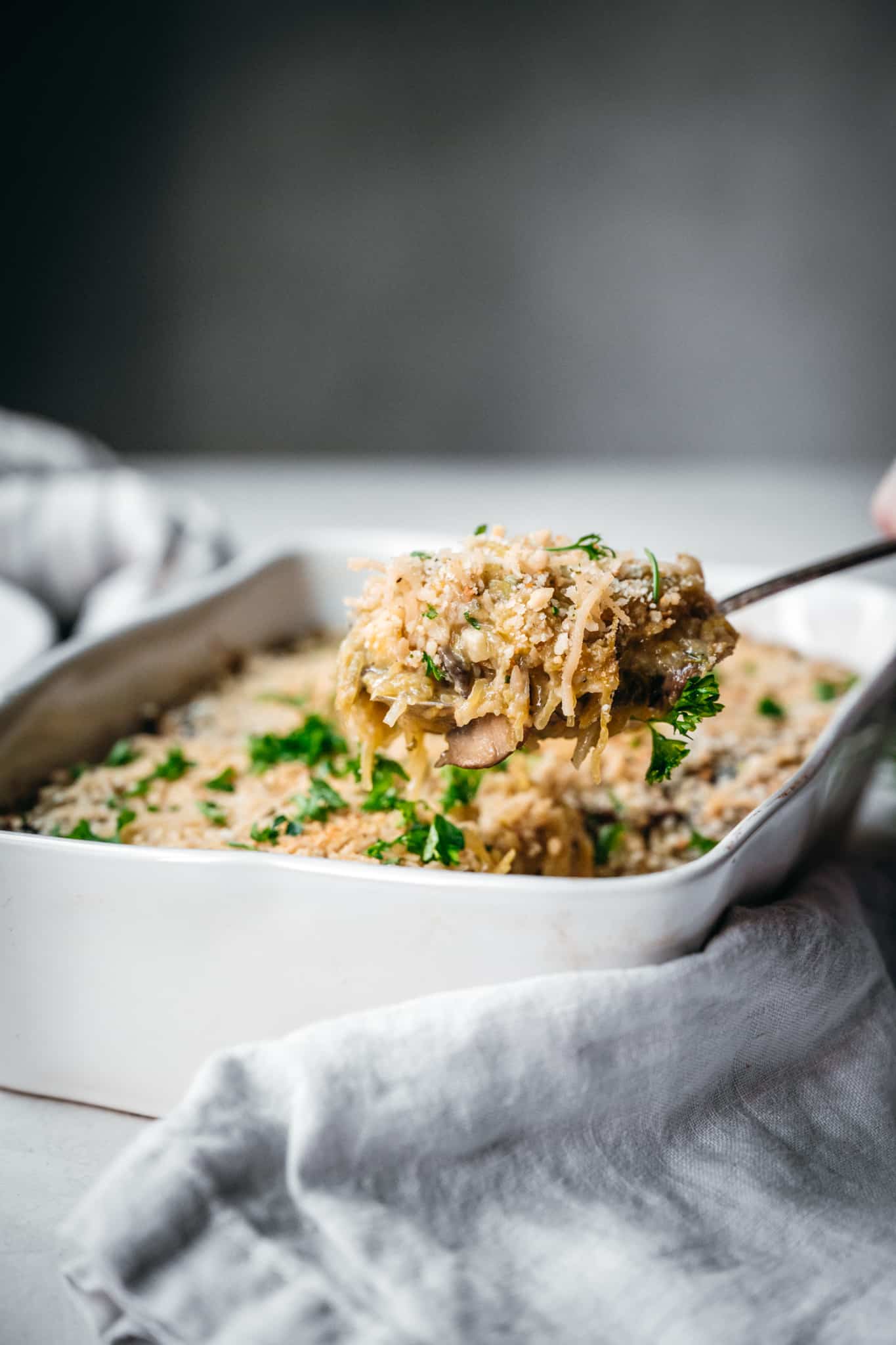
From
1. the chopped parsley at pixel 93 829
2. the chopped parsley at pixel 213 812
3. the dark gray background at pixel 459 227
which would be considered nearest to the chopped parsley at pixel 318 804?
the chopped parsley at pixel 213 812

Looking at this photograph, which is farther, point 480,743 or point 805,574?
point 805,574

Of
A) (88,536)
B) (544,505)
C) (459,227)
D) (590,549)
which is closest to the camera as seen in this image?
(590,549)

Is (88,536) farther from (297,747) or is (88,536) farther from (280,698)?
(297,747)

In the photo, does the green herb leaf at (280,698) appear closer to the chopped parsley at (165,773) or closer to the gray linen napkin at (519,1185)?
the chopped parsley at (165,773)

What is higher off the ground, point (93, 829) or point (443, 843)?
point (443, 843)

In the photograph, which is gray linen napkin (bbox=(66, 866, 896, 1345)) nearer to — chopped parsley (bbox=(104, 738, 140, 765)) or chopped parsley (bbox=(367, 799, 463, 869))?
chopped parsley (bbox=(367, 799, 463, 869))

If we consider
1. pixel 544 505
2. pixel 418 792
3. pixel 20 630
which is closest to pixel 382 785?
pixel 418 792

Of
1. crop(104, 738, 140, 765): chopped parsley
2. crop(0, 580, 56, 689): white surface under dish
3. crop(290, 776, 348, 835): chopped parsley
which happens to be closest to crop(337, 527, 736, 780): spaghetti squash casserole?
crop(290, 776, 348, 835): chopped parsley

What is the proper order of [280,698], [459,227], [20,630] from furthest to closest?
[459,227]
[20,630]
[280,698]
